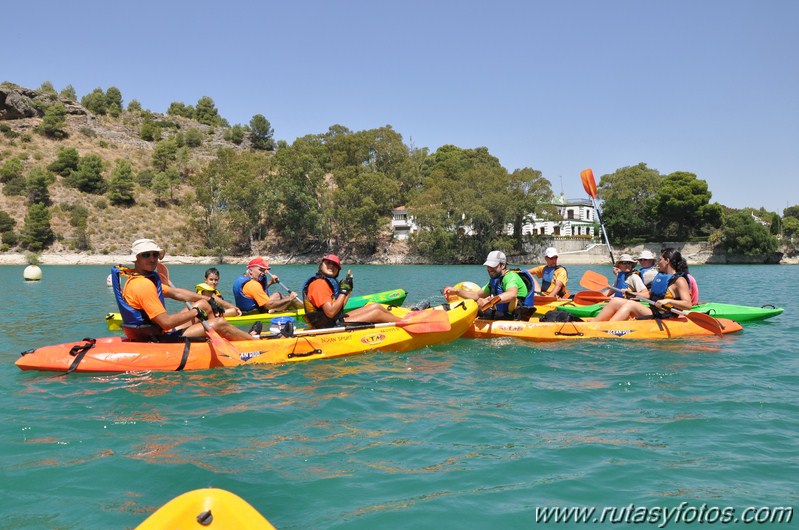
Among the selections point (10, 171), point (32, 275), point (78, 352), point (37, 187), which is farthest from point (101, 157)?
point (78, 352)

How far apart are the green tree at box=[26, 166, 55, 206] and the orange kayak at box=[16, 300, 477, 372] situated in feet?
198

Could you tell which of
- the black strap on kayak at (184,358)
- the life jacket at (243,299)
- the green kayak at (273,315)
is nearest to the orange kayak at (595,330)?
the green kayak at (273,315)

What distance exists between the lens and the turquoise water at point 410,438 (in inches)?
167

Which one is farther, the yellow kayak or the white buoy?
the white buoy

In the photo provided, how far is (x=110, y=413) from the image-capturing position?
629cm

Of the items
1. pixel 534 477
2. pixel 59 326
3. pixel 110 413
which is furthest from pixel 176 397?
pixel 59 326

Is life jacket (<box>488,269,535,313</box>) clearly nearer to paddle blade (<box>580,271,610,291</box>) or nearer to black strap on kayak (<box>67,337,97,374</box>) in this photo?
paddle blade (<box>580,271,610,291</box>)

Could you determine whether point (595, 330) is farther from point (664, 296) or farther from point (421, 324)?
point (421, 324)

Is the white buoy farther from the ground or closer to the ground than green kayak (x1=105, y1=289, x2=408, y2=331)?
closer to the ground

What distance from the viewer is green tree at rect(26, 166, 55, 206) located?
60.2 m

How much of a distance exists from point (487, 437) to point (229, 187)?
190ft

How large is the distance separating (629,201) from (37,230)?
59.4 metres

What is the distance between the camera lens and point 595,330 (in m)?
10.2

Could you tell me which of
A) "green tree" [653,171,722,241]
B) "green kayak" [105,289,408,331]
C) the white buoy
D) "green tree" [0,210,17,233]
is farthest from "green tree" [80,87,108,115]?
"green kayak" [105,289,408,331]
